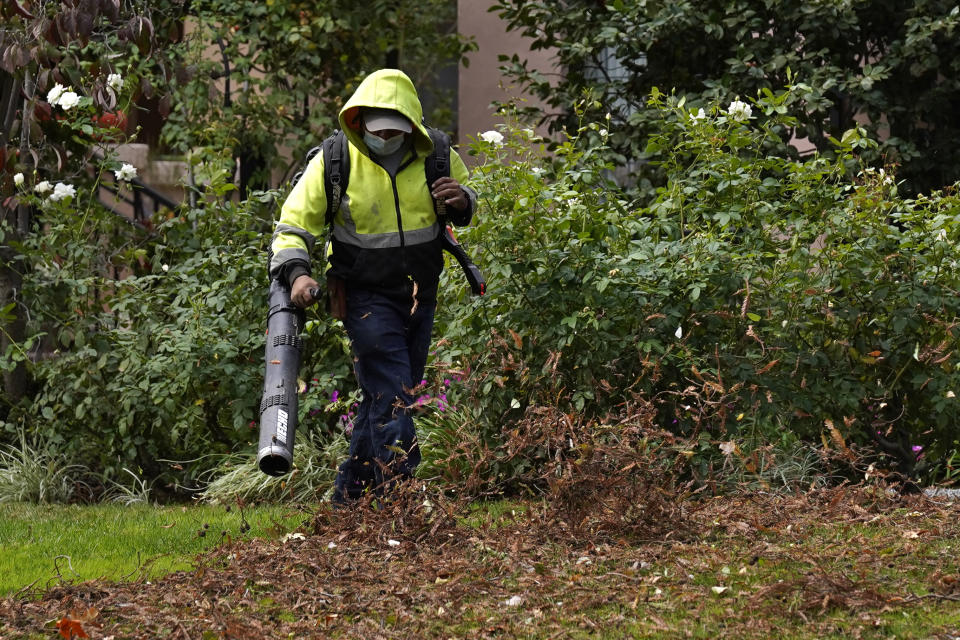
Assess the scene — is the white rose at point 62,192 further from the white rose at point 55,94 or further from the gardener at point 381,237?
the gardener at point 381,237

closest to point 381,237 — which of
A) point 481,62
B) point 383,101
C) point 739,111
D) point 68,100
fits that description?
point 383,101

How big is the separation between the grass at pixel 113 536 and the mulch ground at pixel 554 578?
0.30 meters

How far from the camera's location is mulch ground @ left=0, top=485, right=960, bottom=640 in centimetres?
388

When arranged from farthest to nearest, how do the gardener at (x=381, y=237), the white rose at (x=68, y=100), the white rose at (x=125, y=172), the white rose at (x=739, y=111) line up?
the white rose at (x=125, y=172) → the white rose at (x=68, y=100) → the white rose at (x=739, y=111) → the gardener at (x=381, y=237)

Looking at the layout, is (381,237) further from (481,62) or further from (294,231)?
(481,62)

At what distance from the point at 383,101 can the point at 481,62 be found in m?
7.85

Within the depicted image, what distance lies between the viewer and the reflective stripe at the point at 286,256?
197 inches

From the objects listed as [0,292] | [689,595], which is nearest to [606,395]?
[689,595]

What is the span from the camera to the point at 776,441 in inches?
248

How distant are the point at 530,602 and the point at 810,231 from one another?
2989 millimetres

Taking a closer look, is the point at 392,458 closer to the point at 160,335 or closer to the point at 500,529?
the point at 500,529

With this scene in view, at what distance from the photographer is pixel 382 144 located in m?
5.17

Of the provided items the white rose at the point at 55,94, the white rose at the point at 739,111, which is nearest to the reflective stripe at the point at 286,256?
the white rose at the point at 739,111

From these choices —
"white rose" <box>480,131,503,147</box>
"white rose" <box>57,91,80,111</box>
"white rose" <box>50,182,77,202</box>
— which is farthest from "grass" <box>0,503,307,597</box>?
"white rose" <box>57,91,80,111</box>
